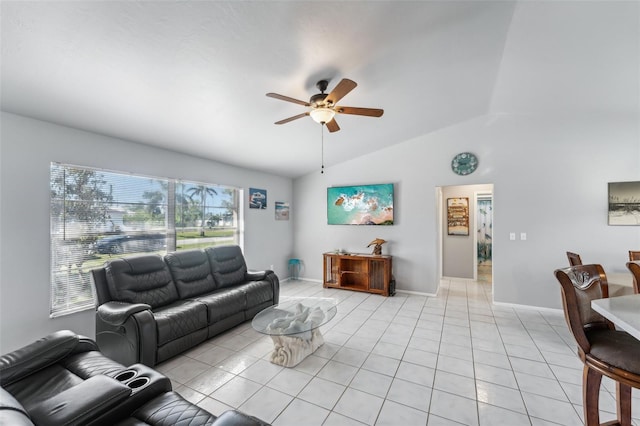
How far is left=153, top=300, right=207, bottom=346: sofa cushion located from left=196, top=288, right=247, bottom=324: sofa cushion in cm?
8

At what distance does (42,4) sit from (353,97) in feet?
8.28

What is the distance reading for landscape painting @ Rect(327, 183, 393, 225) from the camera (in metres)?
5.08

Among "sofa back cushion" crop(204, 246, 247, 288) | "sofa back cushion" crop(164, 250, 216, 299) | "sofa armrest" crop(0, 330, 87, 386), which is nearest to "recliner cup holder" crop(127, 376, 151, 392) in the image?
"sofa armrest" crop(0, 330, 87, 386)

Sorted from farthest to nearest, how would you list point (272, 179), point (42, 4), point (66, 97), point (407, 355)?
point (272, 179)
point (407, 355)
point (66, 97)
point (42, 4)

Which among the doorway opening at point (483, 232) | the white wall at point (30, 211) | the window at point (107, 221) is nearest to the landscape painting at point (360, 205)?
the doorway opening at point (483, 232)

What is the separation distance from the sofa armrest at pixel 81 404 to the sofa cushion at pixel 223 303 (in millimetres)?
1751

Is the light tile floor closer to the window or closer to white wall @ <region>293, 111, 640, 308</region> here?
white wall @ <region>293, 111, 640, 308</region>

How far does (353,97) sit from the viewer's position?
3.09 metres

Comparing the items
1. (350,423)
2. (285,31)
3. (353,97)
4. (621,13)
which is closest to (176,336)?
(350,423)

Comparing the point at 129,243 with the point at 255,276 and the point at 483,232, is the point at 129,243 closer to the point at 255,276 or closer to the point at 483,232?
the point at 255,276

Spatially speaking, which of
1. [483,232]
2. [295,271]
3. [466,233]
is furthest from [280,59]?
[483,232]

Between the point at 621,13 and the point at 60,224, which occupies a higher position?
the point at 621,13

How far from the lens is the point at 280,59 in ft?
7.41

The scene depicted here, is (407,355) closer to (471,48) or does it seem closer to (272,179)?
(471,48)
